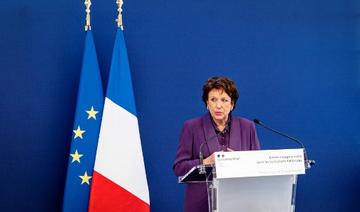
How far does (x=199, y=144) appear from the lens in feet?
7.68

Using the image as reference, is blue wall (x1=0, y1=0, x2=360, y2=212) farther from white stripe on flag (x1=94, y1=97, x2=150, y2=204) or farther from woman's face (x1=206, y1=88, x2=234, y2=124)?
woman's face (x1=206, y1=88, x2=234, y2=124)

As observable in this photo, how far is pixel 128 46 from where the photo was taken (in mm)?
3746

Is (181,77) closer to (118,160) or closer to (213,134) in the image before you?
(118,160)

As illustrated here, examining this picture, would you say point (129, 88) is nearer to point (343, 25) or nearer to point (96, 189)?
point (96, 189)

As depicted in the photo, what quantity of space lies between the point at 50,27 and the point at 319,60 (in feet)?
7.72

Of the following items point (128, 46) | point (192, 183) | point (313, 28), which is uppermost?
point (313, 28)

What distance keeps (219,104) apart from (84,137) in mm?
1328

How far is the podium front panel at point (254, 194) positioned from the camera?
1.89m

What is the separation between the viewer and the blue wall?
3523mm

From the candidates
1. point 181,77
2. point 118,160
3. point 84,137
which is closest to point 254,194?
point 118,160

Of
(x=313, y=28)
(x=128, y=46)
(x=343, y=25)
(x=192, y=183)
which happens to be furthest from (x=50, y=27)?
(x=343, y=25)

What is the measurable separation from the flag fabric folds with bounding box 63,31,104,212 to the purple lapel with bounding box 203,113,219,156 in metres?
1.22

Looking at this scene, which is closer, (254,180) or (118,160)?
(254,180)

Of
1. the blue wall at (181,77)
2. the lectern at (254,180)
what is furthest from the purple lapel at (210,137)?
the blue wall at (181,77)
